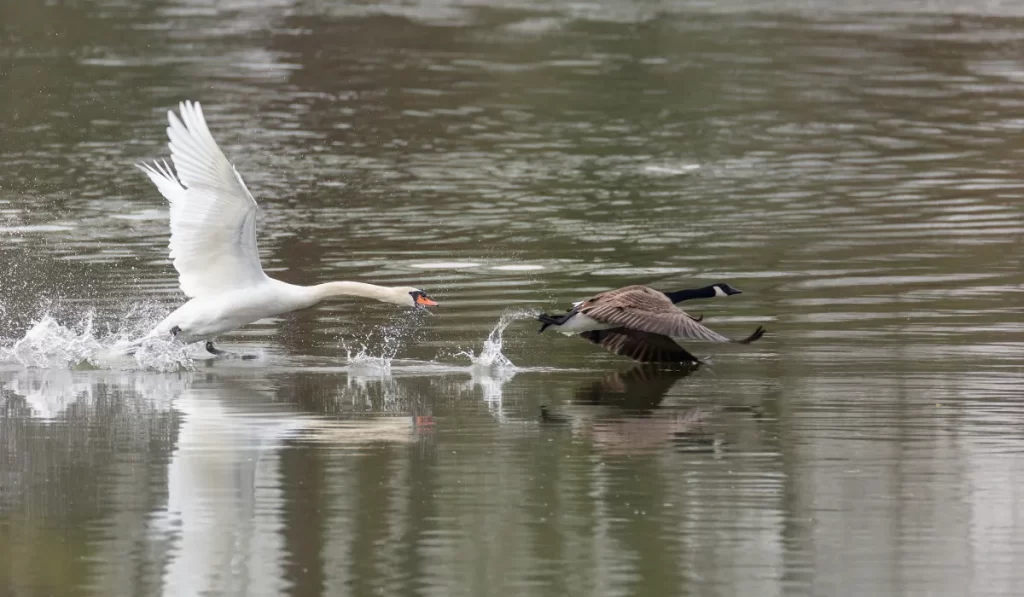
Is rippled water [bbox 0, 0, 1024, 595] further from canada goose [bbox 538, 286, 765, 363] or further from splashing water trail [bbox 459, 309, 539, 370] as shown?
canada goose [bbox 538, 286, 765, 363]

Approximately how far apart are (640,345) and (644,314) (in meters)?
0.47

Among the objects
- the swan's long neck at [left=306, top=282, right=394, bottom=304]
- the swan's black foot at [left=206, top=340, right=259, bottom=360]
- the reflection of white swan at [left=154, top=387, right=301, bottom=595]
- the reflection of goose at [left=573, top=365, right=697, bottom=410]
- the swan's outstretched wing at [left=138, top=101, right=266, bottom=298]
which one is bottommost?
the reflection of white swan at [left=154, top=387, right=301, bottom=595]

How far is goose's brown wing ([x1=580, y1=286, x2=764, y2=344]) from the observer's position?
12.9 meters

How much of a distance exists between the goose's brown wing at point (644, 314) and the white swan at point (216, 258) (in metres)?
1.23

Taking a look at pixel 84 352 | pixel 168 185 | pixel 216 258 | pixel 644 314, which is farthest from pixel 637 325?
pixel 84 352

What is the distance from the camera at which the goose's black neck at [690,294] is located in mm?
14094

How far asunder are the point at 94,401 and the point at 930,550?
588 centimetres

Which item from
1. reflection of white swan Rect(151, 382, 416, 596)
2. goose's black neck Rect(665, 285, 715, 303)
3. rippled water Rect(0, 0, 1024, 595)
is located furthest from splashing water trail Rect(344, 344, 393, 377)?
goose's black neck Rect(665, 285, 715, 303)

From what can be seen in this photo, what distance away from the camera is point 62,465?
33.8 ft

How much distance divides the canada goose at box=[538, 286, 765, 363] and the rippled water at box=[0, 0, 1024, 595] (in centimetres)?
26

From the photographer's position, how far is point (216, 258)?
13.5 metres

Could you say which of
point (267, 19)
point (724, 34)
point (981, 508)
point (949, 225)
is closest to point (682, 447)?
point (981, 508)

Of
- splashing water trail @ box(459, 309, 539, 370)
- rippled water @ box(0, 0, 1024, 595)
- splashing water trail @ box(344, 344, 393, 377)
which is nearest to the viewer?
rippled water @ box(0, 0, 1024, 595)

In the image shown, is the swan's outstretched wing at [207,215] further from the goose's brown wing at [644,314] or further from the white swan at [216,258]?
the goose's brown wing at [644,314]
